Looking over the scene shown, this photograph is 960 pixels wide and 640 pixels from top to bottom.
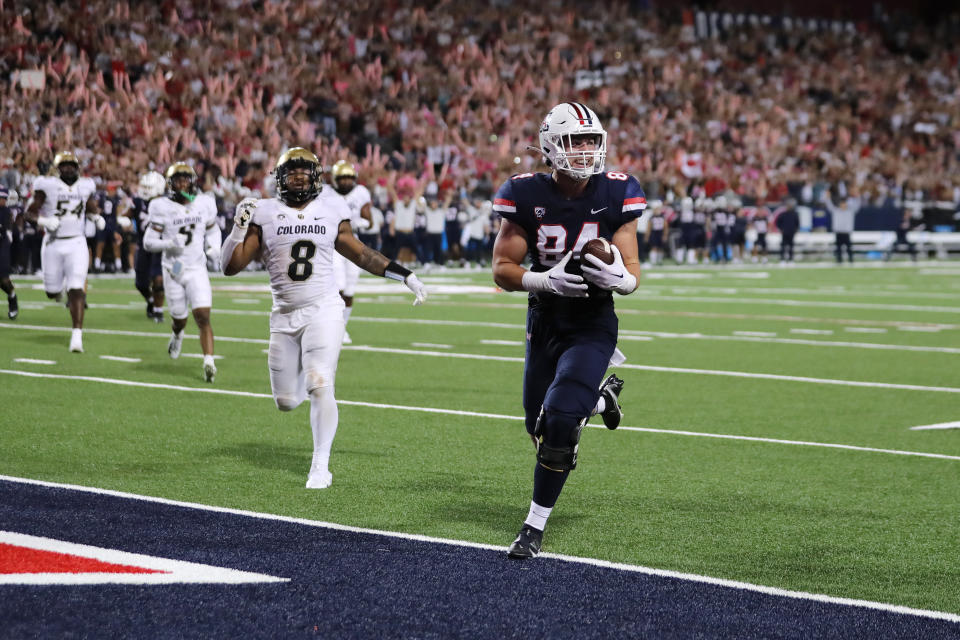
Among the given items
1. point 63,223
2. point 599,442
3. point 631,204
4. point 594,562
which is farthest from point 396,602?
point 63,223

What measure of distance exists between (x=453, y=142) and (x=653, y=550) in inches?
1172

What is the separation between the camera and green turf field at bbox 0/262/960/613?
19.9 feet

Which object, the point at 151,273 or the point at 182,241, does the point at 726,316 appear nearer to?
the point at 151,273

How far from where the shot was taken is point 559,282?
5781 mm

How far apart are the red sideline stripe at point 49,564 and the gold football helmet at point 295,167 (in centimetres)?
266

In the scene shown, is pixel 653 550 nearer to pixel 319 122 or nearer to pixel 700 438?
pixel 700 438

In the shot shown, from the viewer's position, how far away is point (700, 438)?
8898 millimetres

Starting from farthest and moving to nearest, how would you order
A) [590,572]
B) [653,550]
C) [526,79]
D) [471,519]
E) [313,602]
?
[526,79] < [471,519] < [653,550] < [590,572] < [313,602]

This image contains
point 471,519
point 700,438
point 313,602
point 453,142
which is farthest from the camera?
point 453,142

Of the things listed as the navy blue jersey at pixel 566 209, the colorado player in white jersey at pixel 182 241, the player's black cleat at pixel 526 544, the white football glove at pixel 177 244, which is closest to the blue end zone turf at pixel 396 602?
the player's black cleat at pixel 526 544

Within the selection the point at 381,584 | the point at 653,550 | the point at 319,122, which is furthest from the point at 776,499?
the point at 319,122

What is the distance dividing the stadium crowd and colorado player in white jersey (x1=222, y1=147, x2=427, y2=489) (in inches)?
720

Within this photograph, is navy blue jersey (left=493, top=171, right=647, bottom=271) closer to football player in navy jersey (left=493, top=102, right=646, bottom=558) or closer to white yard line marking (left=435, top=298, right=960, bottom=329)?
football player in navy jersey (left=493, top=102, right=646, bottom=558)

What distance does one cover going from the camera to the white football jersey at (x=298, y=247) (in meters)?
7.66
